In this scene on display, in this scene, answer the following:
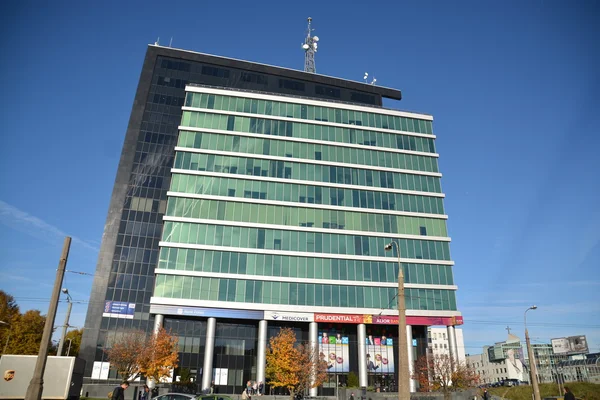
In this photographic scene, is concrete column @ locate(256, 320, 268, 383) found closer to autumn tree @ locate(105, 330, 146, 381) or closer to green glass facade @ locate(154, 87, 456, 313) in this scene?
green glass facade @ locate(154, 87, 456, 313)

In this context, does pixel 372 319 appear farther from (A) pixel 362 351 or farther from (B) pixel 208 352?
(B) pixel 208 352

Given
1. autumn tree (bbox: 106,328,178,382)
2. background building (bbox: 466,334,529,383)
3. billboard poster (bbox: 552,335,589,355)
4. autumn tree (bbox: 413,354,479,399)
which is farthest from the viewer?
background building (bbox: 466,334,529,383)

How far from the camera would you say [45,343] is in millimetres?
17344

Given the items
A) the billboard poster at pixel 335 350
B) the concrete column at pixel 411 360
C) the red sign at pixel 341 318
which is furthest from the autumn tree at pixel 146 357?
the concrete column at pixel 411 360

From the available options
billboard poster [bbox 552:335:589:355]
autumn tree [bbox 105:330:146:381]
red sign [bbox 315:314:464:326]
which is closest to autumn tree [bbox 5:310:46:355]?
autumn tree [bbox 105:330:146:381]

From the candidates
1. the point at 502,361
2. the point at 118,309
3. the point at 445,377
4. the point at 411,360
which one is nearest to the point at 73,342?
the point at 118,309

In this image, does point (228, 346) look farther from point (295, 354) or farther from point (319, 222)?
point (319, 222)

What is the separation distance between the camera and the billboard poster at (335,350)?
5875cm

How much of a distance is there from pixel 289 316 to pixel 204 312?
11.2 metres

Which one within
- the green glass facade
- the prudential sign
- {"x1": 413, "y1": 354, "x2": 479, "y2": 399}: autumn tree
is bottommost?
{"x1": 413, "y1": 354, "x2": 479, "y2": 399}: autumn tree

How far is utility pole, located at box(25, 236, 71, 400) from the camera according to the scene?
16453mm

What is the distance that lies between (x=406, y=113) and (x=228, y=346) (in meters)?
46.9

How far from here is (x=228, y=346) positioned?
57.7m

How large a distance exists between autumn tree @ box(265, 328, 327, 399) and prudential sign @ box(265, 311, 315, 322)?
5.03 ft
